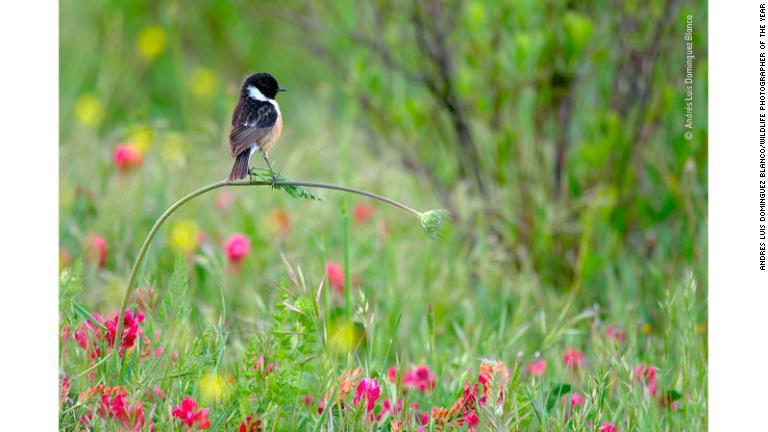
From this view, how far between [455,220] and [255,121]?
1.39 meters

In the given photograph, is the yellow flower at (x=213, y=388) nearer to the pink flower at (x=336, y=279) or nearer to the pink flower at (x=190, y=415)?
the pink flower at (x=190, y=415)

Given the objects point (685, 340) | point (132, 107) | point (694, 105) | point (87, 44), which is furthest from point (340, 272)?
point (87, 44)

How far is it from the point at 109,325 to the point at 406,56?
1.64 metres

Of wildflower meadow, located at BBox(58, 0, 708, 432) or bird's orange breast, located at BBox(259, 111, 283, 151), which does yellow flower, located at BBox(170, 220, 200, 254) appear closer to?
wildflower meadow, located at BBox(58, 0, 708, 432)

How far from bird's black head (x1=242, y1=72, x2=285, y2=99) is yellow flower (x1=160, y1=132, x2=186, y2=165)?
3.52 feet

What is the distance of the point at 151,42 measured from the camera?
386cm

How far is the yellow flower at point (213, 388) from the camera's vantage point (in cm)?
164

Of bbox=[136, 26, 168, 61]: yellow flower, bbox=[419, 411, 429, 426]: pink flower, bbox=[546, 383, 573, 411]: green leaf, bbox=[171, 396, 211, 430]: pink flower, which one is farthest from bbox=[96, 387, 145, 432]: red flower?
bbox=[136, 26, 168, 61]: yellow flower

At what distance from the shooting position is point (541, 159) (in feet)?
9.50

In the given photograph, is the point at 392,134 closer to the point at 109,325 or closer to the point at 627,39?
the point at 627,39

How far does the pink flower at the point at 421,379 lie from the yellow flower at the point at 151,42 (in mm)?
2356

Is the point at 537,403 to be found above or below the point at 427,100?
below

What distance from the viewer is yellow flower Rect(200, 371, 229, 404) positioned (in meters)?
1.64

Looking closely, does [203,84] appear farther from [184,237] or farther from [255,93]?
[255,93]
